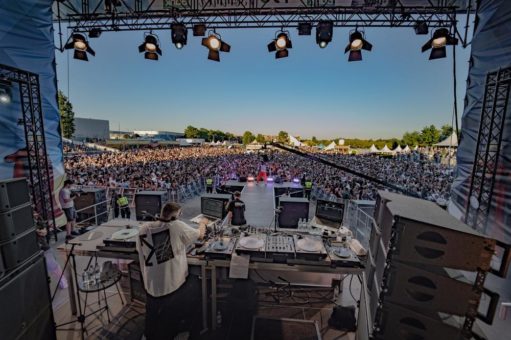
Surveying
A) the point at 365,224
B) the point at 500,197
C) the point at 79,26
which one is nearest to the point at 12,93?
Answer: the point at 79,26

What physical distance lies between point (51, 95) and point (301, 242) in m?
8.59

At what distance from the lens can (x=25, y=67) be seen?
6.05 meters

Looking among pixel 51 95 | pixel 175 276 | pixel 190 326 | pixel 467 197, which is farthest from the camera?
pixel 51 95

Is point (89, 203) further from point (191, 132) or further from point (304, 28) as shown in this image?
point (191, 132)

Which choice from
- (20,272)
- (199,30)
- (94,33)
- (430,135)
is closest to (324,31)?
(199,30)

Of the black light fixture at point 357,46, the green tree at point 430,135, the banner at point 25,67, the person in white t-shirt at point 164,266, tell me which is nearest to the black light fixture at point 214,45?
the black light fixture at point 357,46

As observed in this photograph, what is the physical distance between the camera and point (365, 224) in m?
5.71

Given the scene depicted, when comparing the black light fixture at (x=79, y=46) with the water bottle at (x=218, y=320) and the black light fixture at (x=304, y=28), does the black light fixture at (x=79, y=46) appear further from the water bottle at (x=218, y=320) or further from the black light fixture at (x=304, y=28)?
the water bottle at (x=218, y=320)

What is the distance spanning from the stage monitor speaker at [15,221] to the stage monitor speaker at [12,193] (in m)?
0.05

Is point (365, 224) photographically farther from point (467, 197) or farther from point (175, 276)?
point (175, 276)

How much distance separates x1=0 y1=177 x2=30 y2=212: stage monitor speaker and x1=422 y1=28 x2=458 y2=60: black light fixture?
876 cm

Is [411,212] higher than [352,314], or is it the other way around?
[411,212]

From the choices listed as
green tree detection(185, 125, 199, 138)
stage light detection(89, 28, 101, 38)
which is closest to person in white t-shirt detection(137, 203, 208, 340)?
stage light detection(89, 28, 101, 38)

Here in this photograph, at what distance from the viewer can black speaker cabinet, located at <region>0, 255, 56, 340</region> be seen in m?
2.07
